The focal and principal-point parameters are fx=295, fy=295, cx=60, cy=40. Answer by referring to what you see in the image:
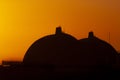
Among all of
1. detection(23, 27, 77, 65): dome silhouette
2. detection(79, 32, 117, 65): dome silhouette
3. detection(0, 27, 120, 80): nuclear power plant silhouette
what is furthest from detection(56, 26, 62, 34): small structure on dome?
detection(79, 32, 117, 65): dome silhouette

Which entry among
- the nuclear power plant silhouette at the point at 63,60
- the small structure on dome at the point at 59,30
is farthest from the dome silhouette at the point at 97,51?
the small structure on dome at the point at 59,30

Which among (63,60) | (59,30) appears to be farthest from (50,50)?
(59,30)

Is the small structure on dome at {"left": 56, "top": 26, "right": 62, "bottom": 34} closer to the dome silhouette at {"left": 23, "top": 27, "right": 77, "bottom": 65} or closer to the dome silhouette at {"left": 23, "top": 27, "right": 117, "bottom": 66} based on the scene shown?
the dome silhouette at {"left": 23, "top": 27, "right": 117, "bottom": 66}

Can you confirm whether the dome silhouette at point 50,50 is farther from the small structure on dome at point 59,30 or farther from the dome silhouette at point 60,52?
the small structure on dome at point 59,30

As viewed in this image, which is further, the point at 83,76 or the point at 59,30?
the point at 59,30

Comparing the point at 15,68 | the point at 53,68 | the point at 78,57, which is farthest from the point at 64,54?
the point at 15,68

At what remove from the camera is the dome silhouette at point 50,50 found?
16438mm

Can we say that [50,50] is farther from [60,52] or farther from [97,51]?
[97,51]

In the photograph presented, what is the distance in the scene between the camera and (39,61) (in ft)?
53.8

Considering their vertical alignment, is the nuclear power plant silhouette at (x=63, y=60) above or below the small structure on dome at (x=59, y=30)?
below

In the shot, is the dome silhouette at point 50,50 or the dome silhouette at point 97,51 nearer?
the dome silhouette at point 50,50

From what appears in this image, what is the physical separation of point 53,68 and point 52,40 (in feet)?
10.7

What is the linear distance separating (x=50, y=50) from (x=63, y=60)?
99cm

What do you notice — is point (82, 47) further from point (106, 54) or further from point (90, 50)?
point (106, 54)
